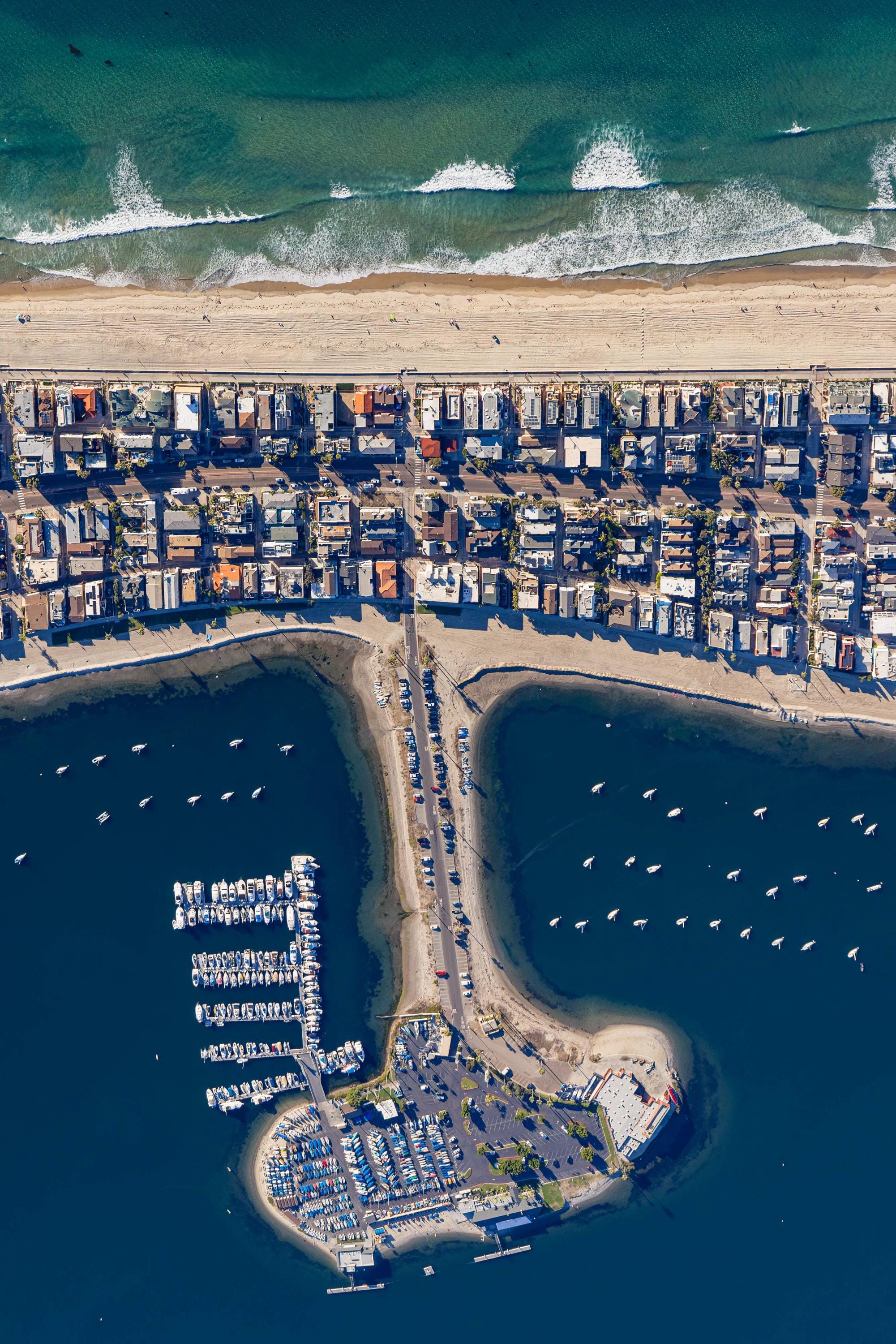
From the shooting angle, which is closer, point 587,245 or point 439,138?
point 439,138

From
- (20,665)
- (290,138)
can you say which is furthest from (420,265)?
(20,665)

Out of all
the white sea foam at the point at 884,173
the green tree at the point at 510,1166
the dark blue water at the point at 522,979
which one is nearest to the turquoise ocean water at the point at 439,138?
the white sea foam at the point at 884,173

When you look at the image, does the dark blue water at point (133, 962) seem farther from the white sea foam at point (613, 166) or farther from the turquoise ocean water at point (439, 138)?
the white sea foam at point (613, 166)

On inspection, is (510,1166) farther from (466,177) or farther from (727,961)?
(466,177)

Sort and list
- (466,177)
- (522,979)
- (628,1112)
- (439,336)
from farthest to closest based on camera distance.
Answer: (522,979) < (628,1112) < (466,177) < (439,336)

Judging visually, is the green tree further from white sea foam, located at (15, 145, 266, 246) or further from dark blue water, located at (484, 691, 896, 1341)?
white sea foam, located at (15, 145, 266, 246)

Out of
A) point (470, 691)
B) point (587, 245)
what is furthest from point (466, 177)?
point (470, 691)

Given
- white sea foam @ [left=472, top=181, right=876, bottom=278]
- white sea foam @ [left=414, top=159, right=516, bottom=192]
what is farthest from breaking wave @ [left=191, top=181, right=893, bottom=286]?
white sea foam @ [left=414, top=159, right=516, bottom=192]
